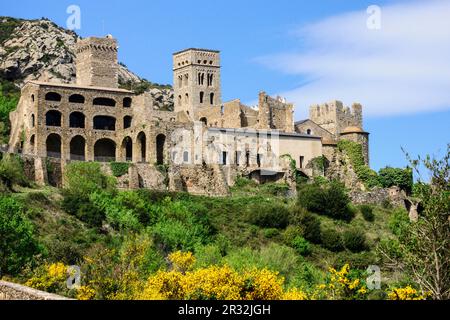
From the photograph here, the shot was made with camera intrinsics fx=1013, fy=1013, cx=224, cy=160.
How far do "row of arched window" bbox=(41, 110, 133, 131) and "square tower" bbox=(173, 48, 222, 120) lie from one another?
16910 millimetres

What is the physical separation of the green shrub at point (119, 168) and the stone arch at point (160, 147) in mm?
3856

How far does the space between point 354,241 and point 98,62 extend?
2962 centimetres

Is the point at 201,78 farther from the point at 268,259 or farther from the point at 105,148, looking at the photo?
the point at 268,259

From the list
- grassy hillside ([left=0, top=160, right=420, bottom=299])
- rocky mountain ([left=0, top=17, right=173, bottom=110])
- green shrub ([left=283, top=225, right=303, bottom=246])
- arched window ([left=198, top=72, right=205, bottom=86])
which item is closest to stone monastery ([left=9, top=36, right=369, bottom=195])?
grassy hillside ([left=0, top=160, right=420, bottom=299])

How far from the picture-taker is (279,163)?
84.1m

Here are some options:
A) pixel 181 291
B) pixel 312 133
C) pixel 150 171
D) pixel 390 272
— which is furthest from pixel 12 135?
pixel 181 291

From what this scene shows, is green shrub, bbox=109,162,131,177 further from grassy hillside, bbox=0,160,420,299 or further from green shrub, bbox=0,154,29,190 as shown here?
green shrub, bbox=0,154,29,190

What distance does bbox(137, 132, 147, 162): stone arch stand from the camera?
8144cm

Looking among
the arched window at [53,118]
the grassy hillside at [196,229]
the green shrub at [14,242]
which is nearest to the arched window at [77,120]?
the arched window at [53,118]

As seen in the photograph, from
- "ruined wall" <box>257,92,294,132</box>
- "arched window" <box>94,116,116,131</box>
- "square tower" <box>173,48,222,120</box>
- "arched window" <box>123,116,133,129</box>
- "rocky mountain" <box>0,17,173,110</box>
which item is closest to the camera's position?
"arched window" <box>94,116,116,131</box>

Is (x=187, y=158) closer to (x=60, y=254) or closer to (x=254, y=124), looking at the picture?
(x=254, y=124)

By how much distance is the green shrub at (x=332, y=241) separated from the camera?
73250 millimetres

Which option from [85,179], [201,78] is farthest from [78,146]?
[201,78]

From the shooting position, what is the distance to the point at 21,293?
Answer: 29016 mm
